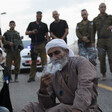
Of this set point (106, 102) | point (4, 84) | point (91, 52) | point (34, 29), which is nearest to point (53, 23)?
point (34, 29)

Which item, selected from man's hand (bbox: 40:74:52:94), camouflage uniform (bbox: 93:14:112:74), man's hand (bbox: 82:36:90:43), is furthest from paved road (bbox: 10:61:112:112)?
man's hand (bbox: 40:74:52:94)

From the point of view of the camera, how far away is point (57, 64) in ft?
12.0

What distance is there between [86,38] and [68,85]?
Result: 614cm

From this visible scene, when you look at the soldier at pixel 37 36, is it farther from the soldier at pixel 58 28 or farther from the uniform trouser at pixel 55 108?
the uniform trouser at pixel 55 108

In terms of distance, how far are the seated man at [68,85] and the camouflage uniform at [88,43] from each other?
19.0 ft

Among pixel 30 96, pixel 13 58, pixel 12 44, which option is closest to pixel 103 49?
pixel 12 44

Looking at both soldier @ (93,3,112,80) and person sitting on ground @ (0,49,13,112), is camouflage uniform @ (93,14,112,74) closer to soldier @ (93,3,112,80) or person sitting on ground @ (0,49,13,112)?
soldier @ (93,3,112,80)

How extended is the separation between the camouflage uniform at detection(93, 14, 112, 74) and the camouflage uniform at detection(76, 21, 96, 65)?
181 millimetres

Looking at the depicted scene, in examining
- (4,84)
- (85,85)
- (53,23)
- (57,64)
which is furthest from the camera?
(53,23)

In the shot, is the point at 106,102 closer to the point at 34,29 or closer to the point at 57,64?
the point at 57,64

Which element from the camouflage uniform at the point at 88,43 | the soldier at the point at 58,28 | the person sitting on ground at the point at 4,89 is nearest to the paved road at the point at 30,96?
the camouflage uniform at the point at 88,43

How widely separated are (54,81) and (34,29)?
622cm

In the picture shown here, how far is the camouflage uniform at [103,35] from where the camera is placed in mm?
9219

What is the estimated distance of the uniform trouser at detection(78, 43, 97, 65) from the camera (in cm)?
971
